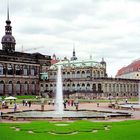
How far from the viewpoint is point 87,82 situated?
137 meters

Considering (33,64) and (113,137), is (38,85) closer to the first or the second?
(33,64)

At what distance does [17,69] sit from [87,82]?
26.2 metres

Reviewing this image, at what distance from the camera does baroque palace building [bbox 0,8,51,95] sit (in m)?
125

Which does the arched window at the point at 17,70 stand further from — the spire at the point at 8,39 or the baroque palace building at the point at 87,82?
the baroque palace building at the point at 87,82

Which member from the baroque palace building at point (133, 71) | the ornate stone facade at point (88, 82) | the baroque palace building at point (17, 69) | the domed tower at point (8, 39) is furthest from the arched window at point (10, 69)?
the baroque palace building at point (133, 71)

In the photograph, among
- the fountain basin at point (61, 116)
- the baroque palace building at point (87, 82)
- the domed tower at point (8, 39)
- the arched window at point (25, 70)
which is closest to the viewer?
the fountain basin at point (61, 116)

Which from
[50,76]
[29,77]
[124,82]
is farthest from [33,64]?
[124,82]

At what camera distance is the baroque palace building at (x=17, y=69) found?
409 feet

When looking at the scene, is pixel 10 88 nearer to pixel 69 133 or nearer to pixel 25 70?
pixel 25 70

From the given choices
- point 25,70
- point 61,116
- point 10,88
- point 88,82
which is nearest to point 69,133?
point 61,116

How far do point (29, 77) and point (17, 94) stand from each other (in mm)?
10932

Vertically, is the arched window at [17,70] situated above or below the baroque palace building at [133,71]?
below

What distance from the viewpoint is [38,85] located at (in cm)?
14012

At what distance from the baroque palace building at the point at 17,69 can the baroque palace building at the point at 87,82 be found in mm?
6265
